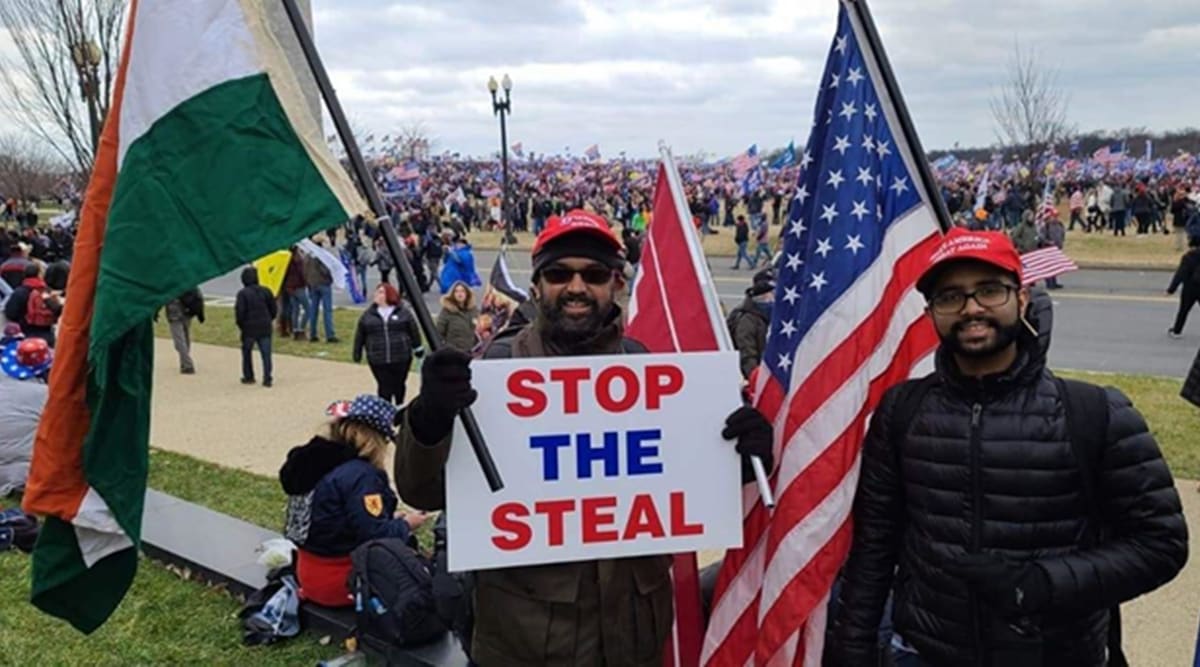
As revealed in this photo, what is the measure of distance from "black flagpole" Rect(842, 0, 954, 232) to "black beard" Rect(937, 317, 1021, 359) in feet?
2.58

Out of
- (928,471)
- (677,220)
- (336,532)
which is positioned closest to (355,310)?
(336,532)

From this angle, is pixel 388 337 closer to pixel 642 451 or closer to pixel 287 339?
pixel 287 339

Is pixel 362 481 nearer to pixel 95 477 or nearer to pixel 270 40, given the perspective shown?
pixel 95 477

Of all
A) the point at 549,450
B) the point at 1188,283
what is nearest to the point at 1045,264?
the point at 549,450

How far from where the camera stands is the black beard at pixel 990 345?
251 centimetres

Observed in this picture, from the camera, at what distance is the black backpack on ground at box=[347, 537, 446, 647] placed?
481 cm

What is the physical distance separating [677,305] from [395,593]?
2164mm

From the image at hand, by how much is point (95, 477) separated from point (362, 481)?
2.19 meters

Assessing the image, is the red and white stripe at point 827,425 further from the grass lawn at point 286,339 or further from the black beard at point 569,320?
the grass lawn at point 286,339

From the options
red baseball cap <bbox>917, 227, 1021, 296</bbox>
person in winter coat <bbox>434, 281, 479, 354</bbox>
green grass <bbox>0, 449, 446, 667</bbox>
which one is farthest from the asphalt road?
red baseball cap <bbox>917, 227, 1021, 296</bbox>

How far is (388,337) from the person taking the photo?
10.3m

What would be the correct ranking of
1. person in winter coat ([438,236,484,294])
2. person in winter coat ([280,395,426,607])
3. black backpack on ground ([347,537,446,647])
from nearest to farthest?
black backpack on ground ([347,537,446,647])
person in winter coat ([280,395,426,607])
person in winter coat ([438,236,484,294])

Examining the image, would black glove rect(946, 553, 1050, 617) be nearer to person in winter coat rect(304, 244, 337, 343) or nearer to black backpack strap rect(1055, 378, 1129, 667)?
black backpack strap rect(1055, 378, 1129, 667)

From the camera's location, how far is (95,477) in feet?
9.59
